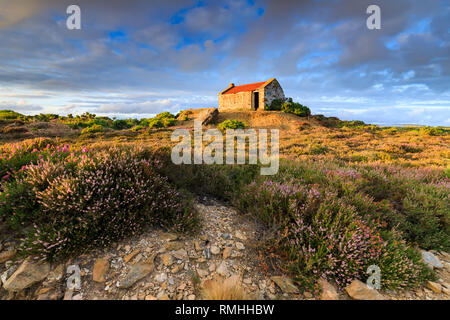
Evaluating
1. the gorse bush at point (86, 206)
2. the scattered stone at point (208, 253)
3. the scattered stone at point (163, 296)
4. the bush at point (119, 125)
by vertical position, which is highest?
the bush at point (119, 125)

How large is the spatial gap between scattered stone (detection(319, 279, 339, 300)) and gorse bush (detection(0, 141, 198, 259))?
2.04 metres

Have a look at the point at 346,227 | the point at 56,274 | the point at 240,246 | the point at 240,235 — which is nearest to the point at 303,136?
the point at 346,227

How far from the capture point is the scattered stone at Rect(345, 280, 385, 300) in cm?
241

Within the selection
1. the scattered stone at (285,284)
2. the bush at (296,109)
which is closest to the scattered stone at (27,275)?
the scattered stone at (285,284)

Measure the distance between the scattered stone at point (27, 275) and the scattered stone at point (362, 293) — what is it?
388cm

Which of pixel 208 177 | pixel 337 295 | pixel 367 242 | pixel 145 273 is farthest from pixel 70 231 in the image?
pixel 367 242

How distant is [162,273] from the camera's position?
2.70m

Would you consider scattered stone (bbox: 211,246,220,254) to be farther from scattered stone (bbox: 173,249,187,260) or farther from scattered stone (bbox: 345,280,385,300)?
scattered stone (bbox: 345,280,385,300)

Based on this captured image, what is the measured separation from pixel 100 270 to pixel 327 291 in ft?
9.64

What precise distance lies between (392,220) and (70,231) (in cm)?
552

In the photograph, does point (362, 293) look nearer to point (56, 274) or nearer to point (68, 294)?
point (68, 294)

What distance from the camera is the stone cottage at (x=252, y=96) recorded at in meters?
35.3

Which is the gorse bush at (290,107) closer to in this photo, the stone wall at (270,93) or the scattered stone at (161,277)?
the stone wall at (270,93)

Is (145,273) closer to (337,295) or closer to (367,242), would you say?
(337,295)
